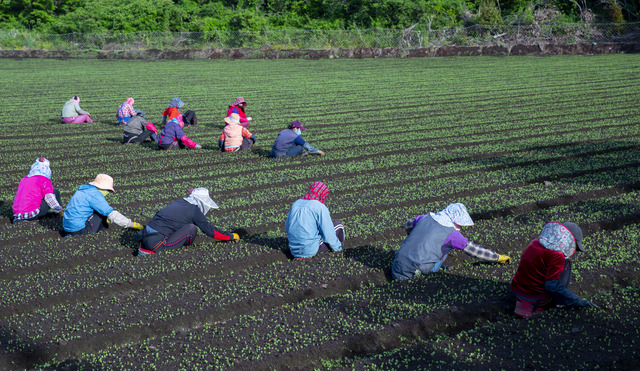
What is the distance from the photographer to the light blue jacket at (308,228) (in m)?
7.13

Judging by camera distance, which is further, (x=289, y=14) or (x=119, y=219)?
(x=289, y=14)

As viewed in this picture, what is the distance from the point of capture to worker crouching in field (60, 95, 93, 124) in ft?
59.2

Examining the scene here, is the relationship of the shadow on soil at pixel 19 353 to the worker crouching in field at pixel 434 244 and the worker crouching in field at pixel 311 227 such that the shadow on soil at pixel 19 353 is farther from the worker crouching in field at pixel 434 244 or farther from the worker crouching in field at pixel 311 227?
the worker crouching in field at pixel 434 244

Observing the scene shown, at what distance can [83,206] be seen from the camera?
8.34 m

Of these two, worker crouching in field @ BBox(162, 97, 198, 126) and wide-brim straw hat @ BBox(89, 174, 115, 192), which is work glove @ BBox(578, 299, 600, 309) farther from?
worker crouching in field @ BBox(162, 97, 198, 126)

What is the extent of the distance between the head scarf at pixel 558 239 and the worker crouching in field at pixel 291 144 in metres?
8.20

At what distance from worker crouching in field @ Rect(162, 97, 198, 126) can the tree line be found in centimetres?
2800

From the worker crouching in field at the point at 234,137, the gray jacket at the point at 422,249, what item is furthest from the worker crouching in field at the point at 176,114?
the gray jacket at the point at 422,249

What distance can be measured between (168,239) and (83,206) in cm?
158

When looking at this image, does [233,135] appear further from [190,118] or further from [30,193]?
[30,193]

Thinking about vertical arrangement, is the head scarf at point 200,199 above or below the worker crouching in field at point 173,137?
above

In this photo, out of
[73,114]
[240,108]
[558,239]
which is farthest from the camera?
[73,114]

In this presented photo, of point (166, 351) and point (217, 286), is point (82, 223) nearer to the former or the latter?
point (217, 286)

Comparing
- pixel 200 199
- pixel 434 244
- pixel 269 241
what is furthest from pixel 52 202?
pixel 434 244
